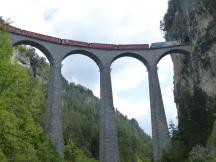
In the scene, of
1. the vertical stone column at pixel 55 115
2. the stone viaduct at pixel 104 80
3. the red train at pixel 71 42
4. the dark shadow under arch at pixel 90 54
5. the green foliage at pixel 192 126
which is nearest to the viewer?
the green foliage at pixel 192 126

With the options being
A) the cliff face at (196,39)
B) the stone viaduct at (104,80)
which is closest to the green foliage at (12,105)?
the stone viaduct at (104,80)

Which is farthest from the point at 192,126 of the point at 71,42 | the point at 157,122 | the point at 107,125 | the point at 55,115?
the point at 71,42

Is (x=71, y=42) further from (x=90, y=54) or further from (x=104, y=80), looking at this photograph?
(x=104, y=80)

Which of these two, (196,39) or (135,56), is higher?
(196,39)

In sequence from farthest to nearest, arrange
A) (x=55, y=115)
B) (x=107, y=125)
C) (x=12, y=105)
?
(x=107, y=125) → (x=55, y=115) → (x=12, y=105)

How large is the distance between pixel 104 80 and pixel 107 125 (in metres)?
6.65

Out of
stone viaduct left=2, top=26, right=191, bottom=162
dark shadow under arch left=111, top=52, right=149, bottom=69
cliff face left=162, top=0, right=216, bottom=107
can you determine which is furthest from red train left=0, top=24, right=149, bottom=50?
cliff face left=162, top=0, right=216, bottom=107

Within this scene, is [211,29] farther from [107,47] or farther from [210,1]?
[107,47]

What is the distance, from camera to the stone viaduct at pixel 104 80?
148 ft

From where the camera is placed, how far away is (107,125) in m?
46.6

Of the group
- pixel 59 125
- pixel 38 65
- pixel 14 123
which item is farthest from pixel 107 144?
pixel 38 65

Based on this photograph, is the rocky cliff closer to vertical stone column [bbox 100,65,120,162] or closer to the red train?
the red train

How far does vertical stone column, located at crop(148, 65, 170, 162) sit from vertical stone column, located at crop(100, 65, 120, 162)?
210 inches

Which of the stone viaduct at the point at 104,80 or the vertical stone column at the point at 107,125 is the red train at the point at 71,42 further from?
the vertical stone column at the point at 107,125
